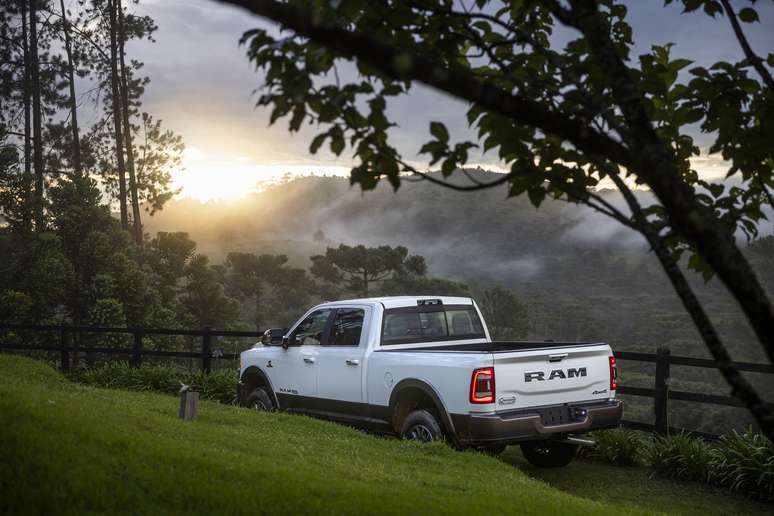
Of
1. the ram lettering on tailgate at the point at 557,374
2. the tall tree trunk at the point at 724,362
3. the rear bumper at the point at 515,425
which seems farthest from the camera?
the ram lettering on tailgate at the point at 557,374

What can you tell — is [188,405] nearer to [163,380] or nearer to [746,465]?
[746,465]

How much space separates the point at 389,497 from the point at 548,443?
15.0 feet

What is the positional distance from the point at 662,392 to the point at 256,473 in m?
7.05

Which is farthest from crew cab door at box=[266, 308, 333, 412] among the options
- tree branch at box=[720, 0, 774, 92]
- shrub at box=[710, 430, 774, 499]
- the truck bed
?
tree branch at box=[720, 0, 774, 92]

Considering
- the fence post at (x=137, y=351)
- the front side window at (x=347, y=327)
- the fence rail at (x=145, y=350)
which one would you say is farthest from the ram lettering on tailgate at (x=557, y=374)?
the fence post at (x=137, y=351)

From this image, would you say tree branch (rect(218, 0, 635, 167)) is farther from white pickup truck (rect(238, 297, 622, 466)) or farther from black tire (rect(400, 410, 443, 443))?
black tire (rect(400, 410, 443, 443))

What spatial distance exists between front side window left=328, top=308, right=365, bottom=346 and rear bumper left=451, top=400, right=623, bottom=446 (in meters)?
2.11

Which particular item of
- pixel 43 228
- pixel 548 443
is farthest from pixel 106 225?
pixel 548 443

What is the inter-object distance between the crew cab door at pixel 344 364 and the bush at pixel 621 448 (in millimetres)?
3333

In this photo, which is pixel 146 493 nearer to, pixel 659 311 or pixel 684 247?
pixel 684 247

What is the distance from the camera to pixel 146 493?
19.7 feet

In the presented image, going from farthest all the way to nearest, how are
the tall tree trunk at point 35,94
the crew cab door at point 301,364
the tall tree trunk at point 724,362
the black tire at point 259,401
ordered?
1. the tall tree trunk at point 35,94
2. the black tire at point 259,401
3. the crew cab door at point 301,364
4. the tall tree trunk at point 724,362

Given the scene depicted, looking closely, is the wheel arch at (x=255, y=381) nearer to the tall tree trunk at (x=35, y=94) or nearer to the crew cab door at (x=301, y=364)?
the crew cab door at (x=301, y=364)

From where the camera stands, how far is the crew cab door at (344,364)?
35.2ft
